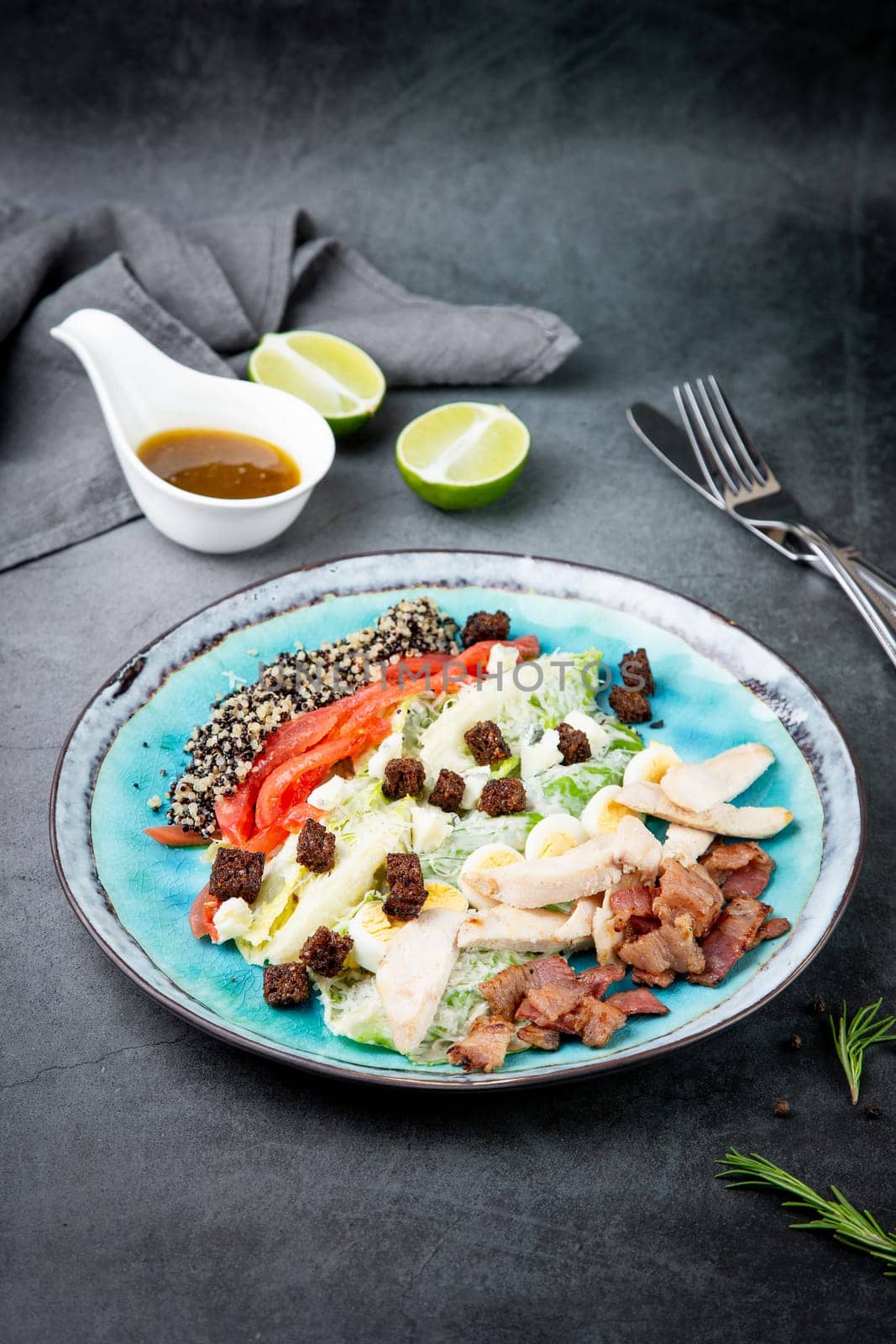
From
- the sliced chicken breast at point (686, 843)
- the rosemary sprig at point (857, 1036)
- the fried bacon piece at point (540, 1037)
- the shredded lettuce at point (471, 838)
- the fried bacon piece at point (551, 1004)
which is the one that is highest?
the fried bacon piece at point (551, 1004)

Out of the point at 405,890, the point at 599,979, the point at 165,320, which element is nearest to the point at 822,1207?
the point at 599,979

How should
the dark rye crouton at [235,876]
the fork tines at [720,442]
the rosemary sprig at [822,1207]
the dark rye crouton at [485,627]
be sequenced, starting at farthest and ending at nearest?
1. the fork tines at [720,442]
2. the dark rye crouton at [485,627]
3. the dark rye crouton at [235,876]
4. the rosemary sprig at [822,1207]

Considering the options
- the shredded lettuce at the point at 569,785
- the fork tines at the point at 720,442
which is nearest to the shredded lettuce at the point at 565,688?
the shredded lettuce at the point at 569,785

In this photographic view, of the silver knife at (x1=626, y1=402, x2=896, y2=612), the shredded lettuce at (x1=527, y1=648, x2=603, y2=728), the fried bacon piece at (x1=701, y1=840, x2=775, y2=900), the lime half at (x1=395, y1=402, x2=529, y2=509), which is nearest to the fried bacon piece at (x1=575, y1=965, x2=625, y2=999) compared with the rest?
the fried bacon piece at (x1=701, y1=840, x2=775, y2=900)

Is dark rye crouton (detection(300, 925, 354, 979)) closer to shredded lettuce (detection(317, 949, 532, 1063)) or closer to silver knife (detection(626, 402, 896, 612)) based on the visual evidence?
shredded lettuce (detection(317, 949, 532, 1063))

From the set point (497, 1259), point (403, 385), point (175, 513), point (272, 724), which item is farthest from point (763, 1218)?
point (403, 385)

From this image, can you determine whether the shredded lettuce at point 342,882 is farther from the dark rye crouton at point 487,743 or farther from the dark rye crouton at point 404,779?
the dark rye crouton at point 487,743

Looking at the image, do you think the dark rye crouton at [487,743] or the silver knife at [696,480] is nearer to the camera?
the dark rye crouton at [487,743]

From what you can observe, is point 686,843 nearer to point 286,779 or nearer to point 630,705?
point 630,705
